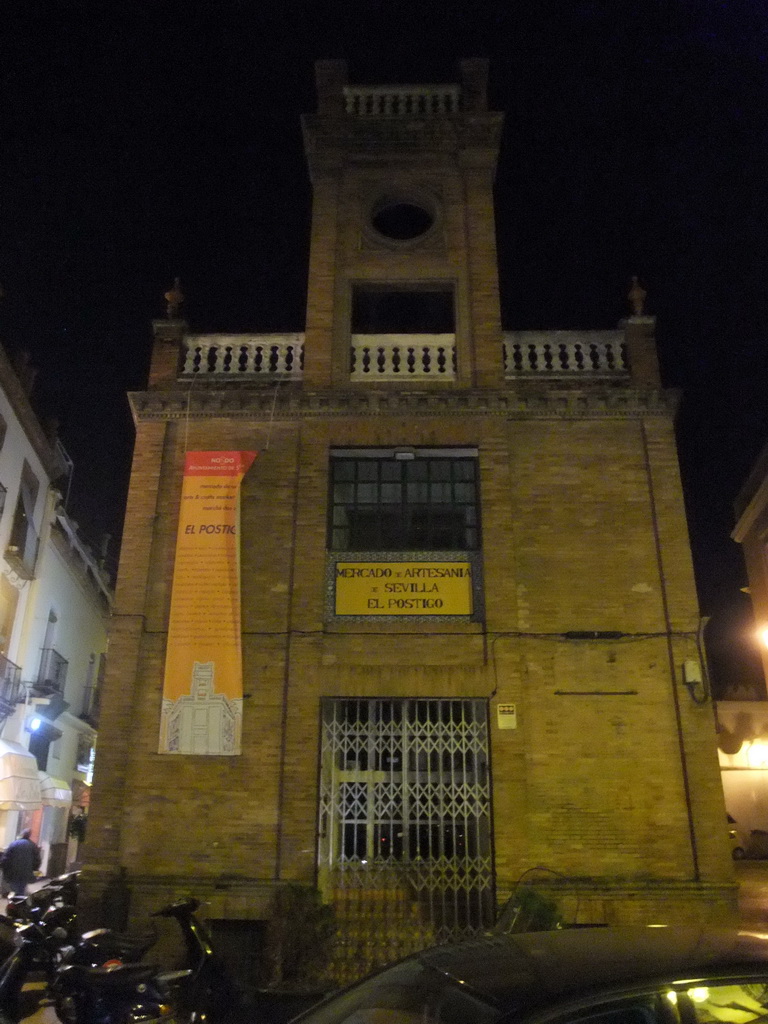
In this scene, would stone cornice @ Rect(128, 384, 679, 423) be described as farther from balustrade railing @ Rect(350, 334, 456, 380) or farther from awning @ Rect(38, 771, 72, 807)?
awning @ Rect(38, 771, 72, 807)

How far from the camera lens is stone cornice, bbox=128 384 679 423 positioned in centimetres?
1254

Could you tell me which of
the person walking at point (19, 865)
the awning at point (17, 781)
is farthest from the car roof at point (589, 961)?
the awning at point (17, 781)

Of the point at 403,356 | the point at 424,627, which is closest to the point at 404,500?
the point at 424,627

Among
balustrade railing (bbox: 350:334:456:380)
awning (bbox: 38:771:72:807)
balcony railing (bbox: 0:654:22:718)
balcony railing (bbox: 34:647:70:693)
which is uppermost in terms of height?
balustrade railing (bbox: 350:334:456:380)

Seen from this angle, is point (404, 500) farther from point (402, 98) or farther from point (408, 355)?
point (402, 98)

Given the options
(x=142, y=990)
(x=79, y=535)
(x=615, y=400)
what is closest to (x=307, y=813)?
(x=142, y=990)

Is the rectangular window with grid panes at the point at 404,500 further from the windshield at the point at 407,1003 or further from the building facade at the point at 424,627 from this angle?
the windshield at the point at 407,1003

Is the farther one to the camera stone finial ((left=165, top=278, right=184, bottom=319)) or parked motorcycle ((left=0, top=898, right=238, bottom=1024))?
stone finial ((left=165, top=278, right=184, bottom=319))

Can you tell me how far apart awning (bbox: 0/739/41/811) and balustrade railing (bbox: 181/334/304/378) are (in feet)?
30.5

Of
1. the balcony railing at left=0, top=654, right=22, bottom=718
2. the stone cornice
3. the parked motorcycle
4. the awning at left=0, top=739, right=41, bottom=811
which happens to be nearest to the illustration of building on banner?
the parked motorcycle

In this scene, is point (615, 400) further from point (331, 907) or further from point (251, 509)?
point (331, 907)

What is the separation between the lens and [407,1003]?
10.2 feet

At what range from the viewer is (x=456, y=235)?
46.6 feet

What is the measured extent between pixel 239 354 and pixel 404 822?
7674 mm
